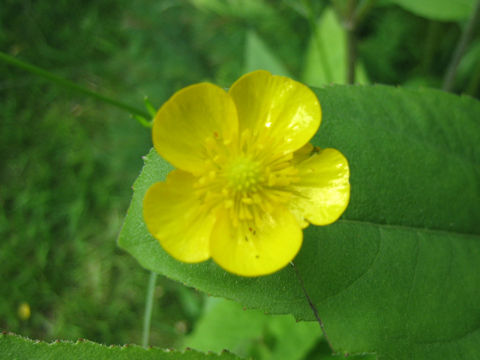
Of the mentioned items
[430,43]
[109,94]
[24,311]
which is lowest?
[24,311]

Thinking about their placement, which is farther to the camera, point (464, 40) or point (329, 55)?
point (329, 55)

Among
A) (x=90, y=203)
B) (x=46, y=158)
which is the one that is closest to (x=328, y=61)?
(x=90, y=203)

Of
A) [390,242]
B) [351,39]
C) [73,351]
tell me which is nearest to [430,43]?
[351,39]

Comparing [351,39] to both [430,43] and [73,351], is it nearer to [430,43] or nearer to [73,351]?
[430,43]

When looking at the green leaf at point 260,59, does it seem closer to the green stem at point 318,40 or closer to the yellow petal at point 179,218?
the green stem at point 318,40

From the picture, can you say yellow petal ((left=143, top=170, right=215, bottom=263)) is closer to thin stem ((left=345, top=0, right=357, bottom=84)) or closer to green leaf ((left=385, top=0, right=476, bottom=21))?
thin stem ((left=345, top=0, right=357, bottom=84))

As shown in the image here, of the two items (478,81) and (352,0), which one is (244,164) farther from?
(478,81)
